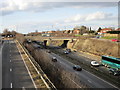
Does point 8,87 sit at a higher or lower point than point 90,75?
higher

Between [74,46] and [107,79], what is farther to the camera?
[74,46]

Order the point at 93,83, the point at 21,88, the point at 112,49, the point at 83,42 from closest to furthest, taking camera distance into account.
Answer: the point at 21,88
the point at 93,83
the point at 112,49
the point at 83,42

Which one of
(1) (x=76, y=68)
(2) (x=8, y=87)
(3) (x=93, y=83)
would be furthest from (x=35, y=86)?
(1) (x=76, y=68)

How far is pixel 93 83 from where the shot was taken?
33.1 m

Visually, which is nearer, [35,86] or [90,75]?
[35,86]

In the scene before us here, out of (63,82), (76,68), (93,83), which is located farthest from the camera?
(76,68)

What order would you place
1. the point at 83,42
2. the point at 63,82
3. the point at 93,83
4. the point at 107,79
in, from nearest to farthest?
1. the point at 63,82
2. the point at 93,83
3. the point at 107,79
4. the point at 83,42

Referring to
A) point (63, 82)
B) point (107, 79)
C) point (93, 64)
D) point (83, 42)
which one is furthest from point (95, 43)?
point (63, 82)

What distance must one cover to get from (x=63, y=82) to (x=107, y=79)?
12060mm

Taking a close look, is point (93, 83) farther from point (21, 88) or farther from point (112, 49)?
point (112, 49)

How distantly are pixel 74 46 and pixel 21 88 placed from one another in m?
83.6

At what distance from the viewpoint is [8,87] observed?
2353 centimetres

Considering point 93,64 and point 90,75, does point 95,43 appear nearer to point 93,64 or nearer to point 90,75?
point 93,64

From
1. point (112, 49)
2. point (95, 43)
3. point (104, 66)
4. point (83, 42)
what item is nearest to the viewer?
point (104, 66)
